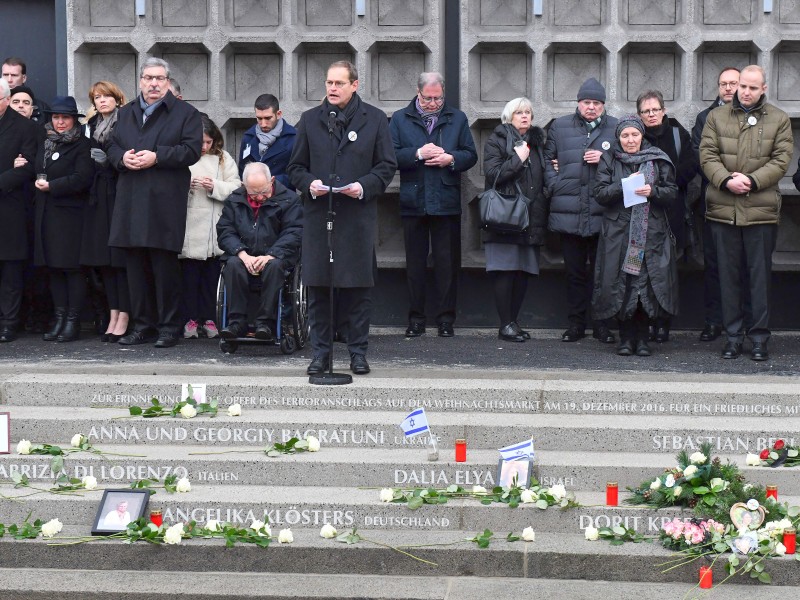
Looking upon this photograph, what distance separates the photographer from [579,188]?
1019cm

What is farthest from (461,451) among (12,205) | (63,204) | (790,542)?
(12,205)

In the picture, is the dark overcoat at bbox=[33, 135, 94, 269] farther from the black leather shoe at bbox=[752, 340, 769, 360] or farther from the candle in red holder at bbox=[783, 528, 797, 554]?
the candle in red holder at bbox=[783, 528, 797, 554]

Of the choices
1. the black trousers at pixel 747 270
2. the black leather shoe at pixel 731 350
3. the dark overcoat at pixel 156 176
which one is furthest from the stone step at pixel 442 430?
the dark overcoat at pixel 156 176

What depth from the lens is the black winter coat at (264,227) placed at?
9.67 metres

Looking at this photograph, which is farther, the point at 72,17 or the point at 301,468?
the point at 72,17

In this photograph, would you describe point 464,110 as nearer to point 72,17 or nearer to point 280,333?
point 280,333

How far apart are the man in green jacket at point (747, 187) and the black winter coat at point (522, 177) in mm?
1344

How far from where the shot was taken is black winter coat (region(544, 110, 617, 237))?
10133mm

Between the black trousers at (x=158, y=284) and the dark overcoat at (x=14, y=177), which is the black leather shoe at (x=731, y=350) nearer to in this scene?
the black trousers at (x=158, y=284)

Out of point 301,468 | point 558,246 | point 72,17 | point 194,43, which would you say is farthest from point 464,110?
point 301,468

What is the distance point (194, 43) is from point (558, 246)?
3.37 meters

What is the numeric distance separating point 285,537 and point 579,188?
4.34 metres

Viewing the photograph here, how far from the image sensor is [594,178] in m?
10.1

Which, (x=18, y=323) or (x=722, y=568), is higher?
(x=18, y=323)
